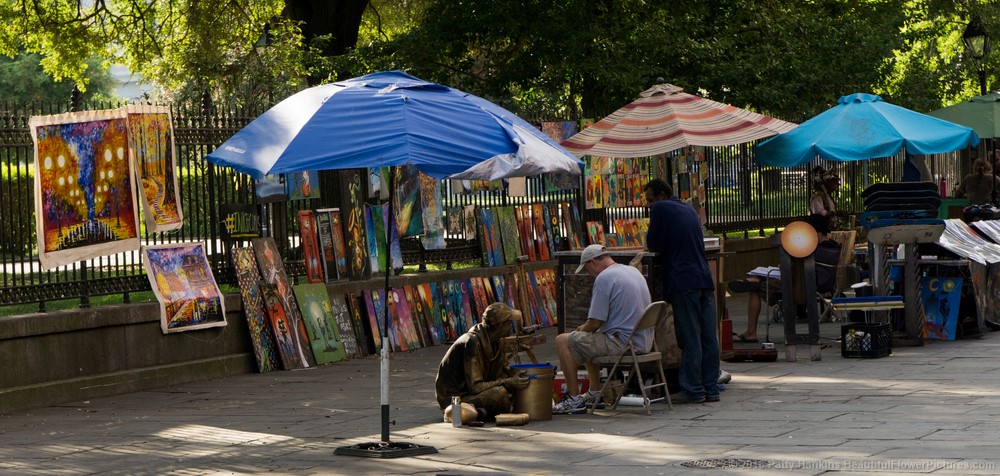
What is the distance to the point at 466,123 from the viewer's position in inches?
414

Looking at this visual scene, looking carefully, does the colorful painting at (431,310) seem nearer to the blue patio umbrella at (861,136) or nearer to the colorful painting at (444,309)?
the colorful painting at (444,309)

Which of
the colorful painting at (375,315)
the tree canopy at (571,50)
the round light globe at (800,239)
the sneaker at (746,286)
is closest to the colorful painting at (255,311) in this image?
the colorful painting at (375,315)

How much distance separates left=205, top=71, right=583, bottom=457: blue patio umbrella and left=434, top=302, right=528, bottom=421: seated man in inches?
38.7

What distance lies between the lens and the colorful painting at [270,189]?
15.3 m

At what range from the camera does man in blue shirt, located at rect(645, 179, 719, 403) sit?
1184cm

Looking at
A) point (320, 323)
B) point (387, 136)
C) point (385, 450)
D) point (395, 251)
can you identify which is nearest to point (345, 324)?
point (320, 323)

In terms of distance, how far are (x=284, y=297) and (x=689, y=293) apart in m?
5.06

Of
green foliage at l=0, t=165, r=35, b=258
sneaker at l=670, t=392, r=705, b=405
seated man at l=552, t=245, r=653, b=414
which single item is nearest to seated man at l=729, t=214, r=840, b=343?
sneaker at l=670, t=392, r=705, b=405

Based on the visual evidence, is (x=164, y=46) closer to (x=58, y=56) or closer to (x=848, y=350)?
(x=58, y=56)

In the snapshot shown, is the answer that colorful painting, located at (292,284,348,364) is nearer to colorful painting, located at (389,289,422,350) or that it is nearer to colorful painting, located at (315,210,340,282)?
colorful painting, located at (315,210,340,282)

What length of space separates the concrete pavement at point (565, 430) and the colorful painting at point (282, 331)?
28.8 inches

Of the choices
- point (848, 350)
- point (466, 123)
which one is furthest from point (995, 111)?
point (466, 123)

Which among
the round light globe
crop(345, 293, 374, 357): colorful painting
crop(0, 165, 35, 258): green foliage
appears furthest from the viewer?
crop(345, 293, 374, 357): colorful painting

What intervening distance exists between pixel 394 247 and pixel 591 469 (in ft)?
27.6
